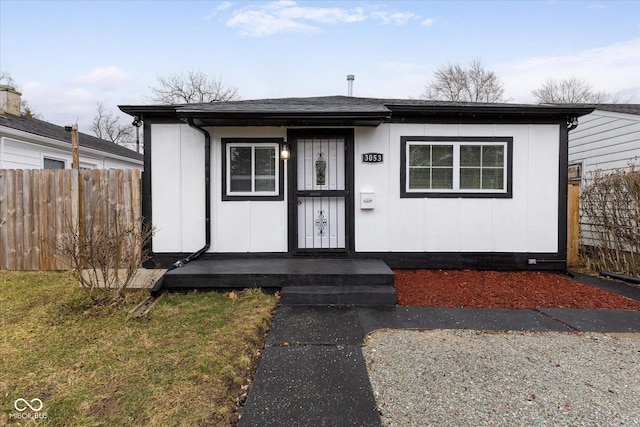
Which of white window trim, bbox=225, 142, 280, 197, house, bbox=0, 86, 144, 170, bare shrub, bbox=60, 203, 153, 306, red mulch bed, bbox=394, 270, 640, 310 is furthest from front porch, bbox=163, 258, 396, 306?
house, bbox=0, 86, 144, 170

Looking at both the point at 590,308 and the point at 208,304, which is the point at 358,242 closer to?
the point at 208,304

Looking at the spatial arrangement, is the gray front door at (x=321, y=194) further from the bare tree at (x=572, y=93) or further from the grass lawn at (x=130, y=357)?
the bare tree at (x=572, y=93)

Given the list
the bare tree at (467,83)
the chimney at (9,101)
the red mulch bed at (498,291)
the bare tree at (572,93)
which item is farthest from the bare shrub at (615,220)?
the bare tree at (572,93)

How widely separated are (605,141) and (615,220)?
8.86 ft

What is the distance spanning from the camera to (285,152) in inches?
196

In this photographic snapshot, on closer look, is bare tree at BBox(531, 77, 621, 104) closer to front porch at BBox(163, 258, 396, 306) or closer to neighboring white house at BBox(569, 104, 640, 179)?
neighboring white house at BBox(569, 104, 640, 179)

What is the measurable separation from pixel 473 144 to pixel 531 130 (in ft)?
3.12

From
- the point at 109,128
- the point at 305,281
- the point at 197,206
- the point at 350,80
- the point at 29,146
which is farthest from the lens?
the point at 109,128

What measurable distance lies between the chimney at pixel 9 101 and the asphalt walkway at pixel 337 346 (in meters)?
10.9

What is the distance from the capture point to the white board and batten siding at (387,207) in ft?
16.6

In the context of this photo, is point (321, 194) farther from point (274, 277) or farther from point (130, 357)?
point (130, 357)

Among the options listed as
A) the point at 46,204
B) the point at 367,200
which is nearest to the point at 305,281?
the point at 367,200

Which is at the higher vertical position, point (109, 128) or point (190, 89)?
point (190, 89)

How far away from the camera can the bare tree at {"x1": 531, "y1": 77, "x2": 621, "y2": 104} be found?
20.5 meters
